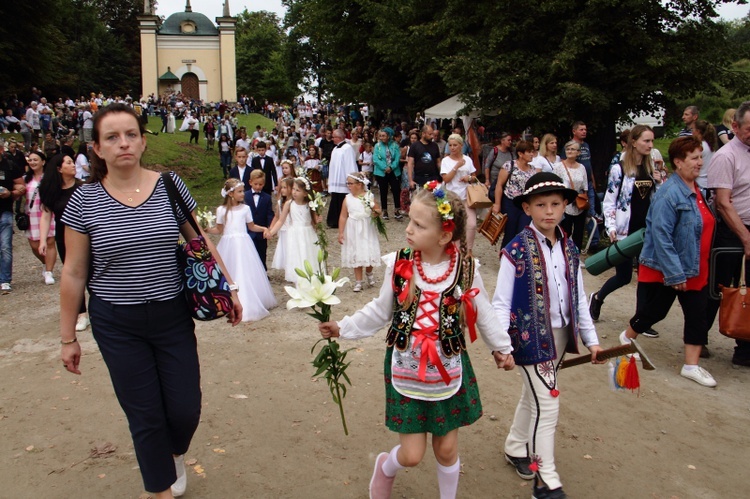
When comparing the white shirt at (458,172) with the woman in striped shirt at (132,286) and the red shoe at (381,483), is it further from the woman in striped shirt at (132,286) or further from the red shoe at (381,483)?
the woman in striped shirt at (132,286)

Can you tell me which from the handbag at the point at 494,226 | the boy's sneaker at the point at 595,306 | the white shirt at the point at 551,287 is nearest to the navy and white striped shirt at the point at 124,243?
the white shirt at the point at 551,287

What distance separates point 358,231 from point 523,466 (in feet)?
17.7

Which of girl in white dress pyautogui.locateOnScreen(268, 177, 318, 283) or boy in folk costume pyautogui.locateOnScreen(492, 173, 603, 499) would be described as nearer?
boy in folk costume pyautogui.locateOnScreen(492, 173, 603, 499)

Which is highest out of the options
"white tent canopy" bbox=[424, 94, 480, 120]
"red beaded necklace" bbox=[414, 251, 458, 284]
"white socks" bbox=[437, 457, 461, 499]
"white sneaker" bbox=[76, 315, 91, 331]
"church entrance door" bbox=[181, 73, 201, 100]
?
"church entrance door" bbox=[181, 73, 201, 100]

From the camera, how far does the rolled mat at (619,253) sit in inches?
249

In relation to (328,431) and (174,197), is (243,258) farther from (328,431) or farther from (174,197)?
(174,197)

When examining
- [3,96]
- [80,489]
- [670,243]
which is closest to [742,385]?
[670,243]

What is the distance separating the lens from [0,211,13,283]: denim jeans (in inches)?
365

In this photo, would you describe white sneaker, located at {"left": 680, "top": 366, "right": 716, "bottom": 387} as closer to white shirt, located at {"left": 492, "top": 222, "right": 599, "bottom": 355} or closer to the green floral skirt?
white shirt, located at {"left": 492, "top": 222, "right": 599, "bottom": 355}

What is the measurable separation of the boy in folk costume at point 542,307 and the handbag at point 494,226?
205 inches

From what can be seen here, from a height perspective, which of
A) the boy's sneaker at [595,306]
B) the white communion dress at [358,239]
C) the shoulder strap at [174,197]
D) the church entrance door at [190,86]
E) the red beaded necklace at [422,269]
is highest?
the church entrance door at [190,86]

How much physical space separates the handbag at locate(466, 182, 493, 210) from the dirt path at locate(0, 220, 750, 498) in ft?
11.8

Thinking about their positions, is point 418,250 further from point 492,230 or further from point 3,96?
point 3,96

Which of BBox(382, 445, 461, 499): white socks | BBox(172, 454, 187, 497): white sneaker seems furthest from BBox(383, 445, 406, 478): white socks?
BBox(172, 454, 187, 497): white sneaker
